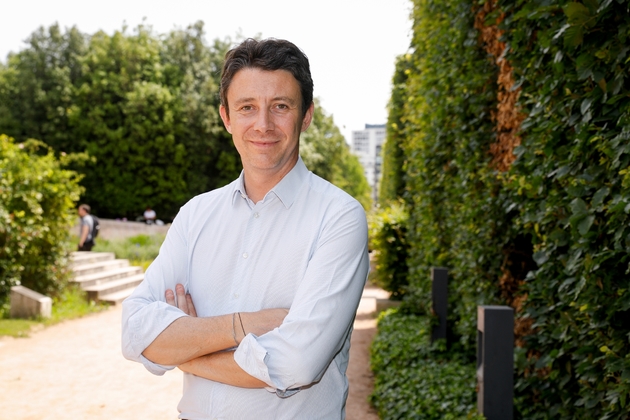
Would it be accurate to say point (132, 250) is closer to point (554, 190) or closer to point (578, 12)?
point (554, 190)

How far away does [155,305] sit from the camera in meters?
2.21

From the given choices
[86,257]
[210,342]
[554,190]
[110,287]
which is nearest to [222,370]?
[210,342]

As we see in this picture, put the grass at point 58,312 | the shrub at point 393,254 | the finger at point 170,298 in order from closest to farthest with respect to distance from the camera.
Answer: the finger at point 170,298 < the grass at point 58,312 < the shrub at point 393,254

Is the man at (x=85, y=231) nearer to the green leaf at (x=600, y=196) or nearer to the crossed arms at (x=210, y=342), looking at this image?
the crossed arms at (x=210, y=342)

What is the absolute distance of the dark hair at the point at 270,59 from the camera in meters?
2.21

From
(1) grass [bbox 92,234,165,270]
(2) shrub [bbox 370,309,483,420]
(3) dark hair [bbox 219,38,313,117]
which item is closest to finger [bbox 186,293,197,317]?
(3) dark hair [bbox 219,38,313,117]

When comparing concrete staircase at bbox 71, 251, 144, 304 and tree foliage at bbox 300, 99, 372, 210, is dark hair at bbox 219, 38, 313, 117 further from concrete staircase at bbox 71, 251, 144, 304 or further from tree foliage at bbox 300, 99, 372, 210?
tree foliage at bbox 300, 99, 372, 210

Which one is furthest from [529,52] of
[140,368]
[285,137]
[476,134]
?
[140,368]

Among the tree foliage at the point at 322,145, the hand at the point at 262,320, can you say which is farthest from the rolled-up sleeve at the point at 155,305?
the tree foliage at the point at 322,145

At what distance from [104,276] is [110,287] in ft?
2.67

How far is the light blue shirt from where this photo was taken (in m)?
2.01

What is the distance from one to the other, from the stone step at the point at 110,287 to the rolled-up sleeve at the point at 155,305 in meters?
10.8

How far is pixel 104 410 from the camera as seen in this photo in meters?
6.44

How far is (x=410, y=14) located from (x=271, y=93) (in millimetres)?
6979
